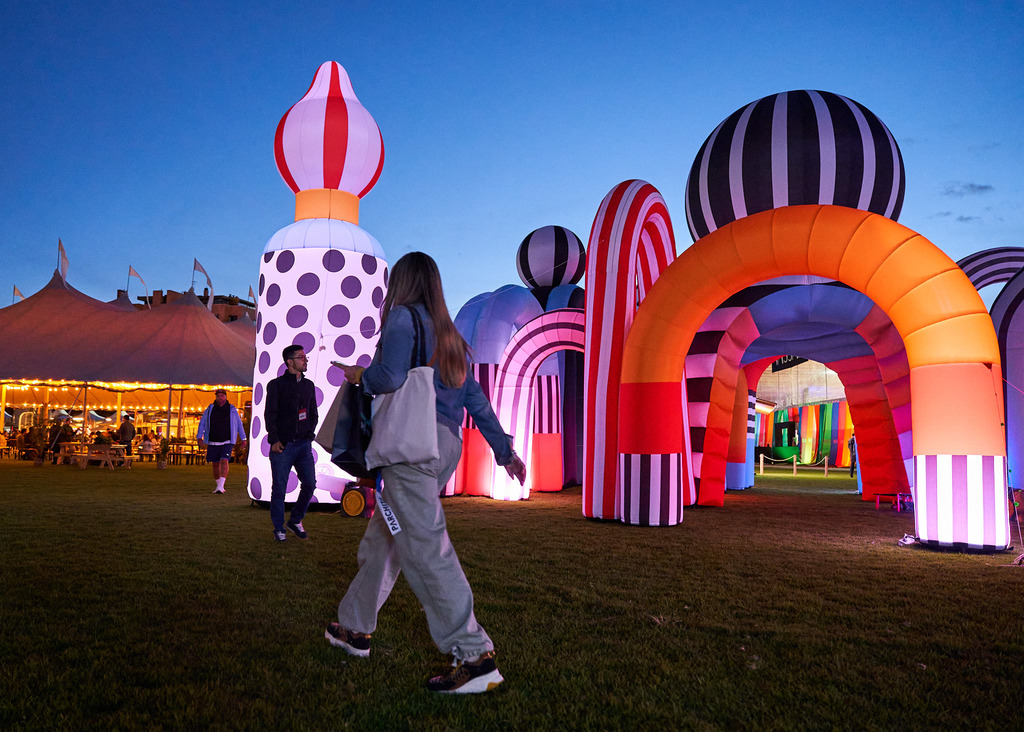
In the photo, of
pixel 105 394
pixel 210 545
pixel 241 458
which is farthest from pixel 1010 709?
pixel 105 394

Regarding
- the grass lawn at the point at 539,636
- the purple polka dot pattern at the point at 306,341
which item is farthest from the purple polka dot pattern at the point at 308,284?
the grass lawn at the point at 539,636

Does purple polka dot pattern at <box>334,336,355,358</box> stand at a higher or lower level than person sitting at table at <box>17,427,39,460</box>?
higher

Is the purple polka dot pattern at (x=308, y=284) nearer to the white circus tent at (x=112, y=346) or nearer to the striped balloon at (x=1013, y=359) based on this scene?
the striped balloon at (x=1013, y=359)

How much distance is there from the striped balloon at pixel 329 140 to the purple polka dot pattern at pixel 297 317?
1.63m

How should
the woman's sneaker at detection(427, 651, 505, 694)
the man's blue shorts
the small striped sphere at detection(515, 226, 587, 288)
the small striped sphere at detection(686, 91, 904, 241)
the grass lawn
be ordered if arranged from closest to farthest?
the grass lawn < the woman's sneaker at detection(427, 651, 505, 694) < the small striped sphere at detection(686, 91, 904, 241) < the man's blue shorts < the small striped sphere at detection(515, 226, 587, 288)

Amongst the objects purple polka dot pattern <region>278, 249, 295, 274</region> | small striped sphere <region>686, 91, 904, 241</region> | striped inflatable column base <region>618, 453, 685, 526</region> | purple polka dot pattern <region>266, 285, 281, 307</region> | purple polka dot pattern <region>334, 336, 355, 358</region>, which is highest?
small striped sphere <region>686, 91, 904, 241</region>

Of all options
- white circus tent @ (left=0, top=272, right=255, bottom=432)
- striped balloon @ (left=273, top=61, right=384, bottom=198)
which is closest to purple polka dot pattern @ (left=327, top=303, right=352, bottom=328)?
striped balloon @ (left=273, top=61, right=384, bottom=198)

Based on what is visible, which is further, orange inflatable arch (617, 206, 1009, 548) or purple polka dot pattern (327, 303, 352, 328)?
purple polka dot pattern (327, 303, 352, 328)

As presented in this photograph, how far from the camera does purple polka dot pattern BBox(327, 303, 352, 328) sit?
28.7 feet

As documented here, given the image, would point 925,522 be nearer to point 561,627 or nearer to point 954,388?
point 954,388

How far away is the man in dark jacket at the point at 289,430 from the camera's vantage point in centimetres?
613

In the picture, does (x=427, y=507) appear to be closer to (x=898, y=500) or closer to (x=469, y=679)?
(x=469, y=679)

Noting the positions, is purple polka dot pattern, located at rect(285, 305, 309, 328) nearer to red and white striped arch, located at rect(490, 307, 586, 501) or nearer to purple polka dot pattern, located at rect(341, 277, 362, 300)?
purple polka dot pattern, located at rect(341, 277, 362, 300)

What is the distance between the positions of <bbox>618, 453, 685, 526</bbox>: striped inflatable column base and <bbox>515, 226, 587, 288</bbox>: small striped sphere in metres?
8.32
